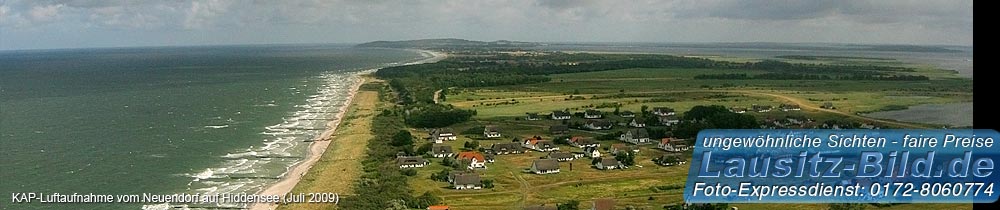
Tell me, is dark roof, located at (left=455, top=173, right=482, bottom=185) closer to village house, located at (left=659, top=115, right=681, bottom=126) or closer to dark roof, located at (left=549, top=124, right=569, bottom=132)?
dark roof, located at (left=549, top=124, right=569, bottom=132)

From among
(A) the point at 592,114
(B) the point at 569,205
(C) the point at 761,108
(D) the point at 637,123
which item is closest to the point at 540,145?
(D) the point at 637,123

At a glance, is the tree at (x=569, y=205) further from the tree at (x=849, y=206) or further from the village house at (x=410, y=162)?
the village house at (x=410, y=162)

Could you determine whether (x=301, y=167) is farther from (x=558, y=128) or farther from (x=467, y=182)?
(x=558, y=128)

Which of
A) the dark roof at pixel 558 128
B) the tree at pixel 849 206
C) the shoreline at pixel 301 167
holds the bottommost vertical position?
the shoreline at pixel 301 167

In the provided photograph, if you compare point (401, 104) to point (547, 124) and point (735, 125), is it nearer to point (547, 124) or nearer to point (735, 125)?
point (547, 124)

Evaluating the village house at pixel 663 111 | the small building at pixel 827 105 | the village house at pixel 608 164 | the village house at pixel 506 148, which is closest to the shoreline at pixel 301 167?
the village house at pixel 506 148

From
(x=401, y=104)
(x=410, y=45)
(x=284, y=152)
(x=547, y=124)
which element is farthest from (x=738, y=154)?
(x=410, y=45)
